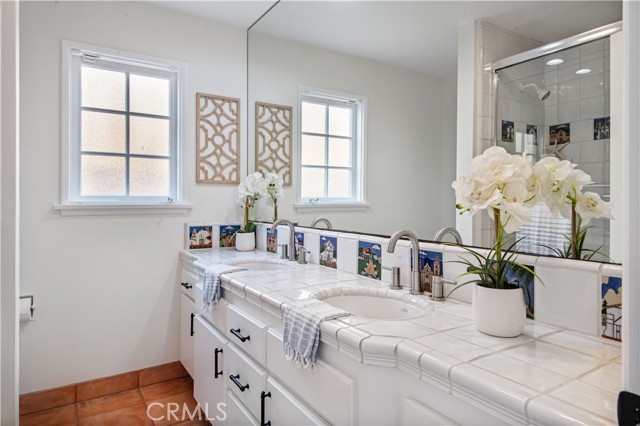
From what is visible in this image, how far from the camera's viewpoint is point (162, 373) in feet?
7.80

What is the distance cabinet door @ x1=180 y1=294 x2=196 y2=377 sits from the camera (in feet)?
7.24

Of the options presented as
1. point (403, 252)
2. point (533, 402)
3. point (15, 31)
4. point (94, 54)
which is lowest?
point (533, 402)

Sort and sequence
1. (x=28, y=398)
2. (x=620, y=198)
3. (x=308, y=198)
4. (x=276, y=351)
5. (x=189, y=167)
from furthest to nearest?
(x=189, y=167) < (x=308, y=198) < (x=28, y=398) < (x=276, y=351) < (x=620, y=198)

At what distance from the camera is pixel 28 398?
6.60ft

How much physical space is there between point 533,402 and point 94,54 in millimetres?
2592

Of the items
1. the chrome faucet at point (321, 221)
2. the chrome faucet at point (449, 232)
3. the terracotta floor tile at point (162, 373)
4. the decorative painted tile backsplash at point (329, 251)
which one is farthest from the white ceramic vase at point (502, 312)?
the terracotta floor tile at point (162, 373)

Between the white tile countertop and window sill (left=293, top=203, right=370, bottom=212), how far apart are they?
58cm

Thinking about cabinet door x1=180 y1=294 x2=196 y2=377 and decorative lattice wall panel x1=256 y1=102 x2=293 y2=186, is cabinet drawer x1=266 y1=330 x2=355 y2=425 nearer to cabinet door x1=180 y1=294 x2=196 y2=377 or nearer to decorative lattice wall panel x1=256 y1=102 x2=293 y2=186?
cabinet door x1=180 y1=294 x2=196 y2=377

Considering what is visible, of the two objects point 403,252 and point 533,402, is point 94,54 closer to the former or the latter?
point 403,252

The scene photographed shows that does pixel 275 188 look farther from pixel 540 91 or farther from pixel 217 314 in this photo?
pixel 540 91

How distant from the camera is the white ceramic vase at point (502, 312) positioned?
3.02 ft

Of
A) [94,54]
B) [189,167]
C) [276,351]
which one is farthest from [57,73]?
[276,351]

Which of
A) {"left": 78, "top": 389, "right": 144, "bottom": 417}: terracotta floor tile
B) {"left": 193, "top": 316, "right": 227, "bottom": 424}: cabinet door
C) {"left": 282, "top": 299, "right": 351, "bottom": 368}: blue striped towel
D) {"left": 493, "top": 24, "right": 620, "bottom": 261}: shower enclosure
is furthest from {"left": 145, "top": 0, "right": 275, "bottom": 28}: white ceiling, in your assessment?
{"left": 78, "top": 389, "right": 144, "bottom": 417}: terracotta floor tile

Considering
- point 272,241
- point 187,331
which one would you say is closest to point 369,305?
point 272,241
